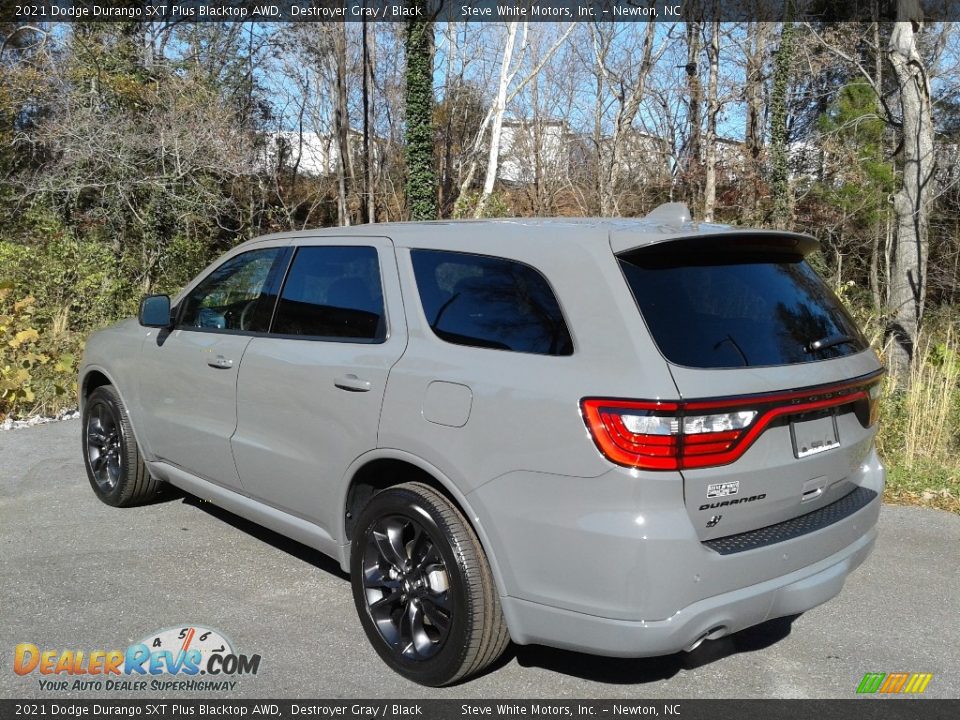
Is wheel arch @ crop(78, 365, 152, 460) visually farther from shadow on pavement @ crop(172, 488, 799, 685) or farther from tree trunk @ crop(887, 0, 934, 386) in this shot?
tree trunk @ crop(887, 0, 934, 386)

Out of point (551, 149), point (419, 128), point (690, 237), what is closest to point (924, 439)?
point (690, 237)

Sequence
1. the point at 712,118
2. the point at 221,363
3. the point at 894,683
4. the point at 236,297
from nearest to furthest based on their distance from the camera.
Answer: the point at 894,683
the point at 221,363
the point at 236,297
the point at 712,118

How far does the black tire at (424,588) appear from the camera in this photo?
3.06 meters

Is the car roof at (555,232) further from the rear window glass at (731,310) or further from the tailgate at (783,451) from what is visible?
the tailgate at (783,451)

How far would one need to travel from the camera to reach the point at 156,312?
4789mm

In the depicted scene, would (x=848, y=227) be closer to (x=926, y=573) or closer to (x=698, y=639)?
(x=926, y=573)

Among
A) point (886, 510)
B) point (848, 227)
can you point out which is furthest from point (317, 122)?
point (886, 510)

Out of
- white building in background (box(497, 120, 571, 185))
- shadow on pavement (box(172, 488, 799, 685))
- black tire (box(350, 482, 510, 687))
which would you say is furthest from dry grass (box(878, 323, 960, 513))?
white building in background (box(497, 120, 571, 185))

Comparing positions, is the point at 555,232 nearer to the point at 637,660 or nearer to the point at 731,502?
the point at 731,502

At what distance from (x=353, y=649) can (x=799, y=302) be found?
2.35 meters

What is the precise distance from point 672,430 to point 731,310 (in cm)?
62

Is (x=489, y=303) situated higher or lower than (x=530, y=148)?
lower

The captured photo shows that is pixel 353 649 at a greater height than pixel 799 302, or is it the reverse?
pixel 799 302

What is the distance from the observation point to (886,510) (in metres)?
5.62
